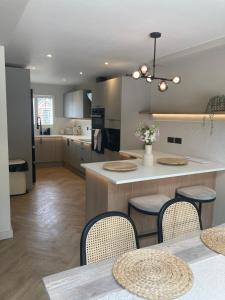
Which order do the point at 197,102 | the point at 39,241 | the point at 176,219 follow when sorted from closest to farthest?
1. the point at 176,219
2. the point at 39,241
3. the point at 197,102

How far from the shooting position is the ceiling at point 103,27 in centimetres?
222

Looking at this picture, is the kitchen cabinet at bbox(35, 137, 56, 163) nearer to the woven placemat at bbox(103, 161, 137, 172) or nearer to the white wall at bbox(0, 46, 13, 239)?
the white wall at bbox(0, 46, 13, 239)

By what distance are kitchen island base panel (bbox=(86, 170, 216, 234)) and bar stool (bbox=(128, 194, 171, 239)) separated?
125 millimetres

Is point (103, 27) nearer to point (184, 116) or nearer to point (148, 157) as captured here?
point (148, 157)

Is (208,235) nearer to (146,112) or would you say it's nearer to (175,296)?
(175,296)

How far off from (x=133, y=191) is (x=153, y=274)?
165 centimetres

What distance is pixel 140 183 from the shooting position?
289cm

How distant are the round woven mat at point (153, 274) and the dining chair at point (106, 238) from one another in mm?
209

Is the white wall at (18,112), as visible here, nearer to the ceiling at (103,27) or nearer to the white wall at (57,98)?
the ceiling at (103,27)

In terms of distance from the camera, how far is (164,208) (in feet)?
5.85

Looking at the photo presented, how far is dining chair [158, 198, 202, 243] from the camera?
69.1 inches

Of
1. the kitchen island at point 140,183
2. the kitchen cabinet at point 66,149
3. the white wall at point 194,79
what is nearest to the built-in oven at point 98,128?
the white wall at point 194,79

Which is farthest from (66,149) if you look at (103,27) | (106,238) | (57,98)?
(106,238)

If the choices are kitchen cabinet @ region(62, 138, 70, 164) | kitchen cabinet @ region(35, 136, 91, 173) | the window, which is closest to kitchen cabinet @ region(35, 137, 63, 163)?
kitchen cabinet @ region(35, 136, 91, 173)
